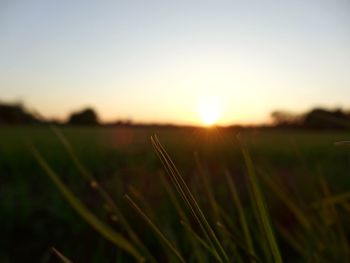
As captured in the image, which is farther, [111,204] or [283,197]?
[283,197]

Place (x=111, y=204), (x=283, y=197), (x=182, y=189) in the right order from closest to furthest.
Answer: (x=182, y=189)
(x=111, y=204)
(x=283, y=197)

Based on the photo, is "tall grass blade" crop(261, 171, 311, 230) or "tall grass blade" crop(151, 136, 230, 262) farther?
"tall grass blade" crop(261, 171, 311, 230)

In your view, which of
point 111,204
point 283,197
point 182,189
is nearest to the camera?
point 182,189

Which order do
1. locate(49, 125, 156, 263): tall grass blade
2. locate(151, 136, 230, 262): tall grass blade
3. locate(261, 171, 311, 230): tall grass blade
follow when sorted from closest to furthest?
locate(151, 136, 230, 262): tall grass blade
locate(49, 125, 156, 263): tall grass blade
locate(261, 171, 311, 230): tall grass blade

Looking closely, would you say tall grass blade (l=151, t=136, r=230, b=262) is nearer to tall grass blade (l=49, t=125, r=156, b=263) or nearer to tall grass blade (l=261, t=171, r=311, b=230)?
tall grass blade (l=49, t=125, r=156, b=263)

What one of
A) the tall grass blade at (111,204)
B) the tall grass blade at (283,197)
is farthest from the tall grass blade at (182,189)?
the tall grass blade at (283,197)

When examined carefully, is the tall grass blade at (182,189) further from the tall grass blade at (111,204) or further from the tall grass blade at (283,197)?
the tall grass blade at (283,197)

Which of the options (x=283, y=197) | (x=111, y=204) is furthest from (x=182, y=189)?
(x=283, y=197)

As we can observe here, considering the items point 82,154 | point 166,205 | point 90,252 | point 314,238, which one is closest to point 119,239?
point 314,238

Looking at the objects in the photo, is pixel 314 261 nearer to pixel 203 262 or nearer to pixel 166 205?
pixel 203 262

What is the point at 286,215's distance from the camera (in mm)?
2291

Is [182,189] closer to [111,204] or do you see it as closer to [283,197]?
[111,204]

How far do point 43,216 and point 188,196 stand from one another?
1.87 m

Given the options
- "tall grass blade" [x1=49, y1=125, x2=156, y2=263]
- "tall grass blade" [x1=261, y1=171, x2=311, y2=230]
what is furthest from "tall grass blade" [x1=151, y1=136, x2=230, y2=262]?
"tall grass blade" [x1=261, y1=171, x2=311, y2=230]
